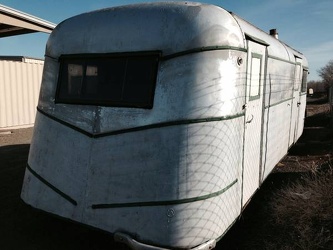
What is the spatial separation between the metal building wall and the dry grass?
10.1 meters

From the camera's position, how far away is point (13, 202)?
5020 millimetres

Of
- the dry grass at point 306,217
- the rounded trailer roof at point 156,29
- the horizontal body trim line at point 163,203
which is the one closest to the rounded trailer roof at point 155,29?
the rounded trailer roof at point 156,29

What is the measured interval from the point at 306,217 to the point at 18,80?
1109cm

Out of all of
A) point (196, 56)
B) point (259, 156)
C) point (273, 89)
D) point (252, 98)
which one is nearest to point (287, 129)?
point (273, 89)

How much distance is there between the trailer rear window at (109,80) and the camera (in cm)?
311

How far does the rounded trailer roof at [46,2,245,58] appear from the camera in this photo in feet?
9.75

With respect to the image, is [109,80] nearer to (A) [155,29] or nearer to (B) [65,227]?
(A) [155,29]

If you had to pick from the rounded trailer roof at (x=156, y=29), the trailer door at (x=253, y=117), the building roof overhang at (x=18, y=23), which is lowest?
the trailer door at (x=253, y=117)

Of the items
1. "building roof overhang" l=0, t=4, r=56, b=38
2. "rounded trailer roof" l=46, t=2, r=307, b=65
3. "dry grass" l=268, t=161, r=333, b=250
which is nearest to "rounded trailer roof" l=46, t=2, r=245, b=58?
"rounded trailer roof" l=46, t=2, r=307, b=65

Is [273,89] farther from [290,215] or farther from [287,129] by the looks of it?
[287,129]

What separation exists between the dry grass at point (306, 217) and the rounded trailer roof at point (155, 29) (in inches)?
84.8

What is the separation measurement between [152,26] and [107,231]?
1949 mm

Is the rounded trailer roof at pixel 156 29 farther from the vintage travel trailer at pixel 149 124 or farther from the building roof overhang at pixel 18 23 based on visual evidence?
the building roof overhang at pixel 18 23

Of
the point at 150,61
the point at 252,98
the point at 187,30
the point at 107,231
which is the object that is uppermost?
the point at 187,30
